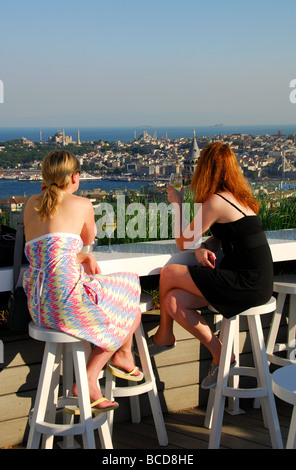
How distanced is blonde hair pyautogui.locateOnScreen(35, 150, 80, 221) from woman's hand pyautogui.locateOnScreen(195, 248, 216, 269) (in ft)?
2.20

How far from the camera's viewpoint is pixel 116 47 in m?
22.4

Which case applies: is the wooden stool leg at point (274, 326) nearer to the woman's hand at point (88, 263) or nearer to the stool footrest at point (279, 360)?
the stool footrest at point (279, 360)

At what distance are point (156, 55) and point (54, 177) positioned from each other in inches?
895

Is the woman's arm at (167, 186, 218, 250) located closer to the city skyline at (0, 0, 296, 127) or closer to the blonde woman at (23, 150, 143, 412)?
the blonde woman at (23, 150, 143, 412)

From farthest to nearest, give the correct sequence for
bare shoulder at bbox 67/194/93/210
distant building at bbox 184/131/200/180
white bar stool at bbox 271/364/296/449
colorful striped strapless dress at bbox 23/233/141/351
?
distant building at bbox 184/131/200/180 < bare shoulder at bbox 67/194/93/210 < colorful striped strapless dress at bbox 23/233/141/351 < white bar stool at bbox 271/364/296/449

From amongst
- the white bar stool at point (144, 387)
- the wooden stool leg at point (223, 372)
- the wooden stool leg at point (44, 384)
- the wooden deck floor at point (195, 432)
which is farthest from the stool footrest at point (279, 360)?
the wooden stool leg at point (44, 384)

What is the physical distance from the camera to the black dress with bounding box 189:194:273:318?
8.10ft

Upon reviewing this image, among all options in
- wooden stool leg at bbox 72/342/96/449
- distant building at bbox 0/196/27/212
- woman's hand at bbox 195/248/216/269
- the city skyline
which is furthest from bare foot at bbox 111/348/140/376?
the city skyline

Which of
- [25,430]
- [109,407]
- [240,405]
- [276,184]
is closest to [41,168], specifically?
[109,407]

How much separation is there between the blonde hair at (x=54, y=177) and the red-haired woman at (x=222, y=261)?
0.55 m

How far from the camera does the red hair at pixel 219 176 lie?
8.40 ft

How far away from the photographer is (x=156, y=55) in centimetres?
2383

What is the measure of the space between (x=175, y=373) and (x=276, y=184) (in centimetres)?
207

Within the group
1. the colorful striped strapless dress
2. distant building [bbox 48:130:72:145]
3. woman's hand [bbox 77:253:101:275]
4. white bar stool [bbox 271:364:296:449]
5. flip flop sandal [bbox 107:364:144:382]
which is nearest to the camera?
white bar stool [bbox 271:364:296:449]
